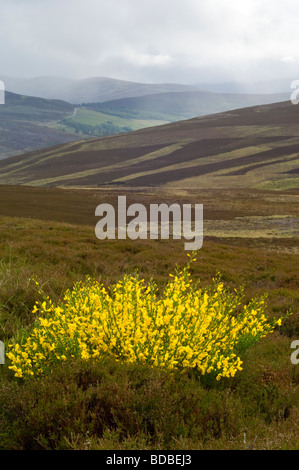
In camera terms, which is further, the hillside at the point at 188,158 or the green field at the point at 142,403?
the hillside at the point at 188,158

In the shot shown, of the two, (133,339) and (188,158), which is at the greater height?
(188,158)

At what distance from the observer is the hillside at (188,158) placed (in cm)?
9475

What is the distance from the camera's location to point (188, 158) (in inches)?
4587

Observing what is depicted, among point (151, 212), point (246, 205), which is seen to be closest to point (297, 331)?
point (151, 212)

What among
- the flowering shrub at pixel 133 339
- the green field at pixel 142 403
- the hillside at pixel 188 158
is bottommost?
the green field at pixel 142 403

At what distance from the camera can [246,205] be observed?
52.7m

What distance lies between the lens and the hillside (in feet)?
311

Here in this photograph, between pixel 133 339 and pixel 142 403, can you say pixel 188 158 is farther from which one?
pixel 142 403

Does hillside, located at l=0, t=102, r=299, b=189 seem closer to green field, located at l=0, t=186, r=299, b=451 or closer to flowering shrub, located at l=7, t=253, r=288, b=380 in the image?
green field, located at l=0, t=186, r=299, b=451

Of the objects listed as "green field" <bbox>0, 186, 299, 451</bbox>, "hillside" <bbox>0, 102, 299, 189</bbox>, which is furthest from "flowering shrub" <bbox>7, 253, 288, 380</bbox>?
"hillside" <bbox>0, 102, 299, 189</bbox>

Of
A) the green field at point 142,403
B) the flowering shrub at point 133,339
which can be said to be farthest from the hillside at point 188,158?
the flowering shrub at point 133,339

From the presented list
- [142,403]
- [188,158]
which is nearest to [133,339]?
[142,403]

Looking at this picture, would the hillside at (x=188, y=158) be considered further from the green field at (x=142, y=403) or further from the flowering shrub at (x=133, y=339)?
the flowering shrub at (x=133, y=339)

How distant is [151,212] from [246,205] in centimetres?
1351
